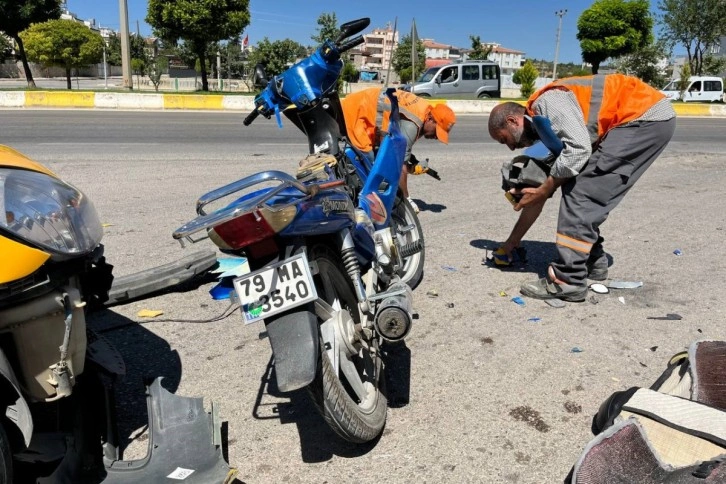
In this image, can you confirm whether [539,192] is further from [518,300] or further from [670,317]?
[670,317]

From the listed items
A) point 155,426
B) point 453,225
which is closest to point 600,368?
point 155,426

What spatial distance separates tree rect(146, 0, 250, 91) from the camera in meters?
26.2

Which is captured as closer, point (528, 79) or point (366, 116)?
point (366, 116)

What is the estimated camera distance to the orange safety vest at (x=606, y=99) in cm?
410

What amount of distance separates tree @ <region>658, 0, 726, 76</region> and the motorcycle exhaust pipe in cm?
4738

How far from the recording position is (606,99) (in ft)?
13.5

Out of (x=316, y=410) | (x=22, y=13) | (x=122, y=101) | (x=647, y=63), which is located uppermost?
(x=22, y=13)

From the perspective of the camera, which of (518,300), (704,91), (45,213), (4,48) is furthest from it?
(4,48)

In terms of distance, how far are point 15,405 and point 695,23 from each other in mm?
50086

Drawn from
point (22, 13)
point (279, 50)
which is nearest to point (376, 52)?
point (22, 13)

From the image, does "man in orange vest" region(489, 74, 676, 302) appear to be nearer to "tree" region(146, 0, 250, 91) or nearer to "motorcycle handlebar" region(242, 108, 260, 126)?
"motorcycle handlebar" region(242, 108, 260, 126)

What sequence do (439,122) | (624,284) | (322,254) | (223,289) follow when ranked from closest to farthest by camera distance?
(223,289)
(322,254)
(624,284)
(439,122)

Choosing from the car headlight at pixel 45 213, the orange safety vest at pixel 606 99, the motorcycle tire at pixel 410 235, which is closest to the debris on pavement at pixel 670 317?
the orange safety vest at pixel 606 99

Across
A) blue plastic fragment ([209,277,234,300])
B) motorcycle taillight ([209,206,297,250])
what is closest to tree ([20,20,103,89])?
blue plastic fragment ([209,277,234,300])
